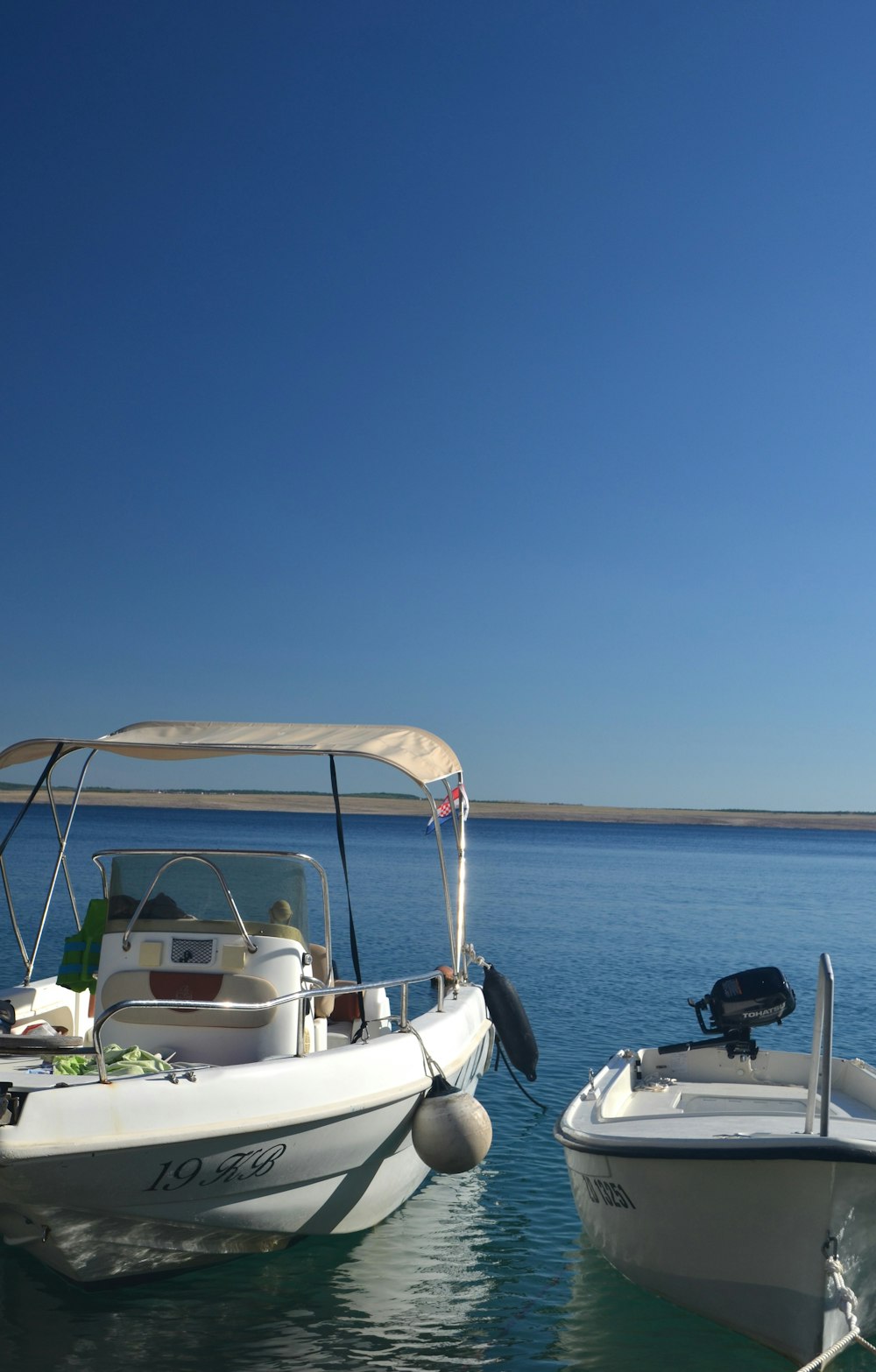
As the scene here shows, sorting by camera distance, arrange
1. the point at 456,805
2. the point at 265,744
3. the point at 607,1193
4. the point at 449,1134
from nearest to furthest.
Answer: the point at 607,1193
the point at 449,1134
the point at 265,744
the point at 456,805

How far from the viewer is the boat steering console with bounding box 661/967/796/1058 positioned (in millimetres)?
7871

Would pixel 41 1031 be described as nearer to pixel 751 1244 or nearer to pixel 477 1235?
pixel 477 1235

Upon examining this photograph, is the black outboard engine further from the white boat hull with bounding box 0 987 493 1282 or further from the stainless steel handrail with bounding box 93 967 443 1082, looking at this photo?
the white boat hull with bounding box 0 987 493 1282

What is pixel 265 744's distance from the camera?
771 cm

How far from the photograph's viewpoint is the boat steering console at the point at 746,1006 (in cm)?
787

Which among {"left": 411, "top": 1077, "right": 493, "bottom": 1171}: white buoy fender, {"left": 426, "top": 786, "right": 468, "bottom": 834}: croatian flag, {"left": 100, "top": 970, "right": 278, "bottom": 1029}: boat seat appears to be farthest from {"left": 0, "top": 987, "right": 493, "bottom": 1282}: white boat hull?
{"left": 426, "top": 786, "right": 468, "bottom": 834}: croatian flag

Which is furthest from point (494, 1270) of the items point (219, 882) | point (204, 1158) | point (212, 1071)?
point (219, 882)

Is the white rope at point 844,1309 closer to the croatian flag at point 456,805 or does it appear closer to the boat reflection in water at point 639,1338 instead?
the boat reflection in water at point 639,1338

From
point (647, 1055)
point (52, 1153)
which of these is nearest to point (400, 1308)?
point (52, 1153)

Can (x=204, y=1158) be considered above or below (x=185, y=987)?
below

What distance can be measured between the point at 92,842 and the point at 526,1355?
2104 inches

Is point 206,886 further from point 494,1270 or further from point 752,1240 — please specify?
point 752,1240

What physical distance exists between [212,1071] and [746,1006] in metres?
4.13

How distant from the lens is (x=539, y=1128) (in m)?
9.57
